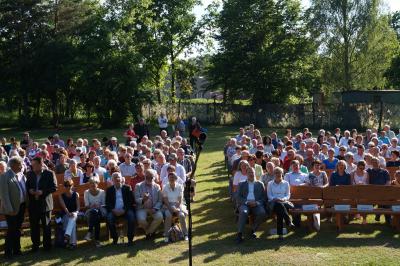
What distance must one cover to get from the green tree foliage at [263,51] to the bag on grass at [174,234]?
28.5 m

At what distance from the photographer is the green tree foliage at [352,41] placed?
4075 centimetres

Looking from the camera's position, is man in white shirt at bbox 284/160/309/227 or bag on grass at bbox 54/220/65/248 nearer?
bag on grass at bbox 54/220/65/248

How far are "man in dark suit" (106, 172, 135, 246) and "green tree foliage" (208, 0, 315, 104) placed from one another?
2839 cm

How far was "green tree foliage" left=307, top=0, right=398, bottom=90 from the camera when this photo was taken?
134ft

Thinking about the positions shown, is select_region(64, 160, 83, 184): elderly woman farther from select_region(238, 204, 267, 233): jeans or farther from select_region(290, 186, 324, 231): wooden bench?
select_region(290, 186, 324, 231): wooden bench

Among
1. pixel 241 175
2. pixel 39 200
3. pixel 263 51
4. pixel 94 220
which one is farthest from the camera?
pixel 263 51

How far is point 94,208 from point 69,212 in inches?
18.1

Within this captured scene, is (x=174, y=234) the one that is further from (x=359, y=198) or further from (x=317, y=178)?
(x=359, y=198)

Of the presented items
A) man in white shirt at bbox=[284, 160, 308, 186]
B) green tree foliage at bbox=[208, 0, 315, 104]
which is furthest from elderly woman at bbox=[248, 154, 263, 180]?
green tree foliage at bbox=[208, 0, 315, 104]

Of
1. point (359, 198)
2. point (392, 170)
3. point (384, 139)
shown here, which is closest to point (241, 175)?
point (359, 198)

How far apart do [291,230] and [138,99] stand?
2805 cm

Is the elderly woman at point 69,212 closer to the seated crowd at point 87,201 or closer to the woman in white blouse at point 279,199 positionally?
the seated crowd at point 87,201

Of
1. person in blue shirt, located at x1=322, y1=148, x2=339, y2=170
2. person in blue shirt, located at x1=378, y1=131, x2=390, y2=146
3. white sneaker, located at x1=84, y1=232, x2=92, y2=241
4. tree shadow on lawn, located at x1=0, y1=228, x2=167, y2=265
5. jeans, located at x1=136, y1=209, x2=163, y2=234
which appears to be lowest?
tree shadow on lawn, located at x1=0, y1=228, x2=167, y2=265

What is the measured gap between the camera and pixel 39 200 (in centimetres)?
869
